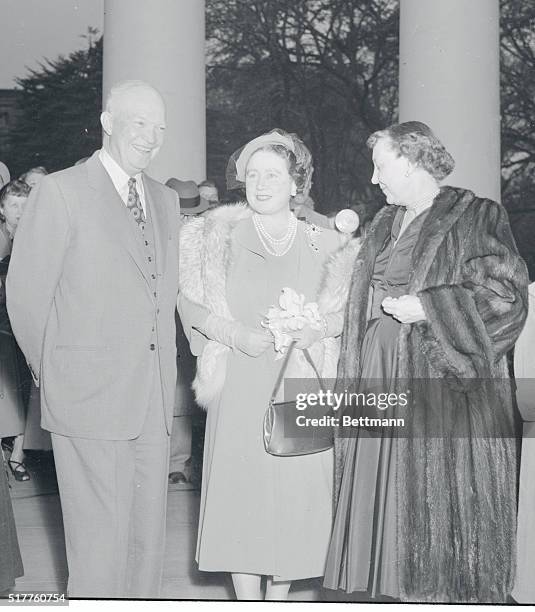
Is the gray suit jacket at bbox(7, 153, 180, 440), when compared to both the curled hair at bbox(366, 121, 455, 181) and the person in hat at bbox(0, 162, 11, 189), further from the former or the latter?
the person in hat at bbox(0, 162, 11, 189)

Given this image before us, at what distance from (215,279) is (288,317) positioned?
34cm

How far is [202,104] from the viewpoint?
654cm

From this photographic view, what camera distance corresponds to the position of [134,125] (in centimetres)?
411

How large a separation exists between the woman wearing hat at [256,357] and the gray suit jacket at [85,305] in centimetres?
34

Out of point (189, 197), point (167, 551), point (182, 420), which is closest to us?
point (167, 551)

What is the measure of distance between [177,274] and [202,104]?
2.40 metres

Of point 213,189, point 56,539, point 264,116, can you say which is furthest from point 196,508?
point 264,116

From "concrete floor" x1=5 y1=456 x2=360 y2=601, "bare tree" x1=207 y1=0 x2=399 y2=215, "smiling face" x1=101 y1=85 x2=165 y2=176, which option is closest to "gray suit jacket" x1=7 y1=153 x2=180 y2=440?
"smiling face" x1=101 y1=85 x2=165 y2=176

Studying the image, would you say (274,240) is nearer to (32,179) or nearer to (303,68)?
(32,179)

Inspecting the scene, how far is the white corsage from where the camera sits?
4.31 meters

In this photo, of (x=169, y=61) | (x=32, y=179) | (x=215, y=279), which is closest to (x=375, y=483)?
(x=215, y=279)

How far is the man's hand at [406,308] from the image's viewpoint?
13.5 ft

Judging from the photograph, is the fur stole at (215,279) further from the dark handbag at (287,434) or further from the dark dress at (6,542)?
the dark dress at (6,542)

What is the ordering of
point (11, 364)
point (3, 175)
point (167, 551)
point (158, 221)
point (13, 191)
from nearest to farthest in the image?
point (158, 221) < point (167, 551) < point (3, 175) < point (13, 191) < point (11, 364)
